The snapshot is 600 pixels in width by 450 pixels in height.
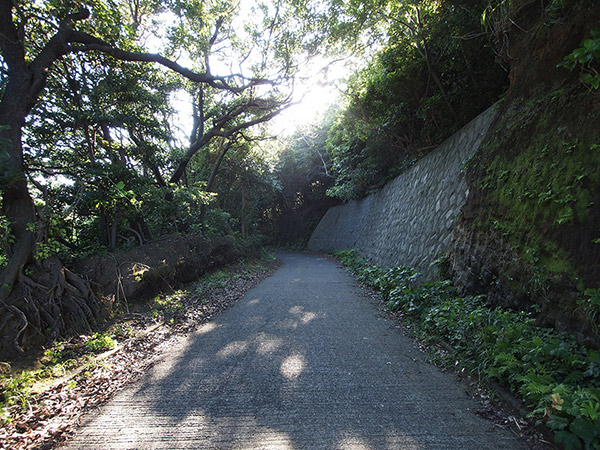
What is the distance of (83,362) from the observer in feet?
10.8

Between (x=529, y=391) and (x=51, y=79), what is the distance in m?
8.79

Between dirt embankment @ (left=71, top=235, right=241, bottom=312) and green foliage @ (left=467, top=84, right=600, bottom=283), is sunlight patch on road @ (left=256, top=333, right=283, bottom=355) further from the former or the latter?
green foliage @ (left=467, top=84, right=600, bottom=283)

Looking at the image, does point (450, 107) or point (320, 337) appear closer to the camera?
point (320, 337)

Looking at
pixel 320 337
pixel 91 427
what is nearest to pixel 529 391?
pixel 320 337

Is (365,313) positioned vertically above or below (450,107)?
below

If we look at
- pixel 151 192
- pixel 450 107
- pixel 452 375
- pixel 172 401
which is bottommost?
pixel 452 375

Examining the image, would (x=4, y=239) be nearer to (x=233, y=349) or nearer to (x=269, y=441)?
(x=233, y=349)

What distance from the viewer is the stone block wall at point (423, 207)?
18.4 feet

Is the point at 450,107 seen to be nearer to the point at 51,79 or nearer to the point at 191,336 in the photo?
the point at 191,336

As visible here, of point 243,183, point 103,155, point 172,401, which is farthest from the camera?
point 243,183

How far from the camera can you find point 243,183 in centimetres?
1472

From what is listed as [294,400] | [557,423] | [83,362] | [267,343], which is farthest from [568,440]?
[83,362]

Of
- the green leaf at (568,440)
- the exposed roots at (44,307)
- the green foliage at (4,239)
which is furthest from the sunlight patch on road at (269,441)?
the green foliage at (4,239)

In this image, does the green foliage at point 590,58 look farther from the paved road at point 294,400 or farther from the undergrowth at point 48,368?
the undergrowth at point 48,368
